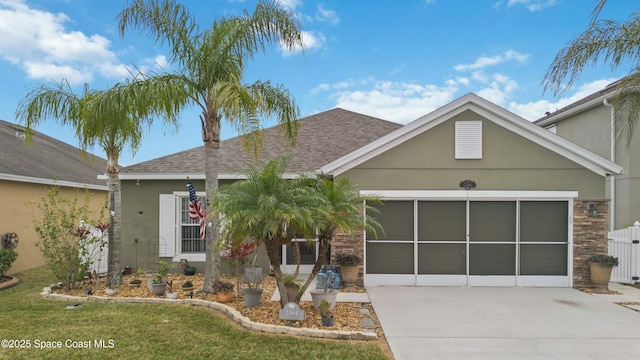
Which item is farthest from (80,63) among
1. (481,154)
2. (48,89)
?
(481,154)

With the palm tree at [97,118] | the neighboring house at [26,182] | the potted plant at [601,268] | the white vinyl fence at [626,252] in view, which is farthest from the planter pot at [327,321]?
the white vinyl fence at [626,252]

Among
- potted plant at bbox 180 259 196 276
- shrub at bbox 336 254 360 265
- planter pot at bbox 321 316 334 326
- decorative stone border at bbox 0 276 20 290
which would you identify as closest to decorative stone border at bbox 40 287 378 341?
planter pot at bbox 321 316 334 326

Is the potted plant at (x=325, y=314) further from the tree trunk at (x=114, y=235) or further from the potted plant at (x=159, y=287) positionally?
the tree trunk at (x=114, y=235)

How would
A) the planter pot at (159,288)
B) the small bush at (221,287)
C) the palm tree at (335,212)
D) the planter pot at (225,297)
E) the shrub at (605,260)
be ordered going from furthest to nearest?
1. the shrub at (605,260)
2. the planter pot at (159,288)
3. the small bush at (221,287)
4. the planter pot at (225,297)
5. the palm tree at (335,212)

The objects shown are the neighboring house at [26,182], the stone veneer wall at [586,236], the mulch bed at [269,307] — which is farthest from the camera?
the neighboring house at [26,182]

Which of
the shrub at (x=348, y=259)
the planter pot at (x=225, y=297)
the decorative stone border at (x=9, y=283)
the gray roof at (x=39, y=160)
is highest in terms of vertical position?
the gray roof at (x=39, y=160)

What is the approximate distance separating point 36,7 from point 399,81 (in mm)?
13472

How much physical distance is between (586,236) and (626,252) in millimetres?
1802

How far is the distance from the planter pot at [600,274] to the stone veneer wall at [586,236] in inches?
5.9

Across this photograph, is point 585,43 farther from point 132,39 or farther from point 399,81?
point 132,39

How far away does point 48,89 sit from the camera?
28.8ft

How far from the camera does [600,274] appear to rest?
9336 mm

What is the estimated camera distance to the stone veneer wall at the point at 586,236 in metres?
9.56

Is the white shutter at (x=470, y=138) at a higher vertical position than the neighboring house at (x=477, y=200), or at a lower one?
higher
